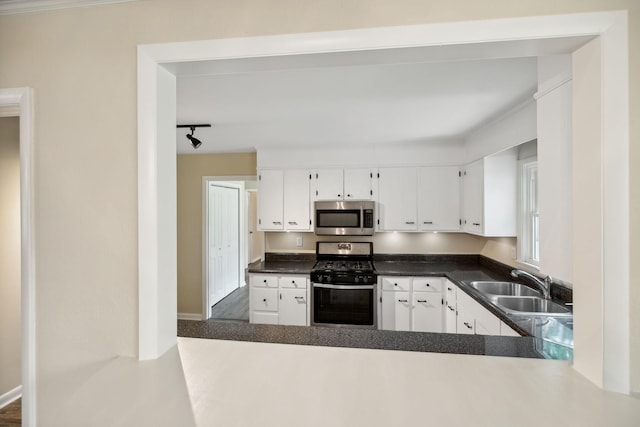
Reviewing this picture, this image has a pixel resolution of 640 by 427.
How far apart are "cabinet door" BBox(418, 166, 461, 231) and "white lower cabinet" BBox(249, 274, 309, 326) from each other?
5.62 ft

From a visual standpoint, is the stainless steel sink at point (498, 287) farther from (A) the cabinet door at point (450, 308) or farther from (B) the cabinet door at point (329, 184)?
(B) the cabinet door at point (329, 184)

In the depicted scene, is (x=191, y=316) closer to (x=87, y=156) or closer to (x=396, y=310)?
(x=396, y=310)

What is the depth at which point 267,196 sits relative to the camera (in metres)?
4.04

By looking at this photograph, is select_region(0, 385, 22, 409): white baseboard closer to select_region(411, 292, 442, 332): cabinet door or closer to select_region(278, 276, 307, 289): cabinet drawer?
select_region(278, 276, 307, 289): cabinet drawer

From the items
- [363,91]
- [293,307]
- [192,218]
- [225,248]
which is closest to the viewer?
[363,91]

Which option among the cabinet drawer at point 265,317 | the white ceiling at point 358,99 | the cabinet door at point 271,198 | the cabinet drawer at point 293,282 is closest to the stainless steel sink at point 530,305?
the white ceiling at point 358,99

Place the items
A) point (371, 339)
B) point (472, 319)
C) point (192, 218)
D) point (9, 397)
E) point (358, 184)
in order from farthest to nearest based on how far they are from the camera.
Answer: point (192, 218) < point (358, 184) < point (472, 319) < point (9, 397) < point (371, 339)

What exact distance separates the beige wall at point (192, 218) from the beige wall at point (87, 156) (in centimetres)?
343

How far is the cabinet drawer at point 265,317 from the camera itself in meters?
3.68

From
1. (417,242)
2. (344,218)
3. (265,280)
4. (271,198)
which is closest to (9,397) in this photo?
(265,280)

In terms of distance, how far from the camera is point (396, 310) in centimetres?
347

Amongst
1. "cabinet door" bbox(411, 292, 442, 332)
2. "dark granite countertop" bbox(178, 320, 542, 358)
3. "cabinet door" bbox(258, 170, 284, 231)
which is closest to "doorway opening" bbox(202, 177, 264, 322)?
"cabinet door" bbox(258, 170, 284, 231)

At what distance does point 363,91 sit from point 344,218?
198 cm

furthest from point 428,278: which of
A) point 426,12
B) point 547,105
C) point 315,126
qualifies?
point 426,12
